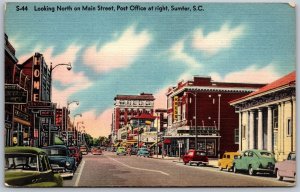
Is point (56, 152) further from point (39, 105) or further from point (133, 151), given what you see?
point (133, 151)

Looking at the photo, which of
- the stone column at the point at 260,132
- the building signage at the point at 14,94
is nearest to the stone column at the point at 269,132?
the stone column at the point at 260,132

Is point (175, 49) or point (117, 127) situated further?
point (117, 127)

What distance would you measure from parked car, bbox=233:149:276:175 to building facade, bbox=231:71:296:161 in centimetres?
18

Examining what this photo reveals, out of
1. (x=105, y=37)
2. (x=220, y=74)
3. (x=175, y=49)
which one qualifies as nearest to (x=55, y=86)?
(x=105, y=37)

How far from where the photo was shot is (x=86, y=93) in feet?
68.7

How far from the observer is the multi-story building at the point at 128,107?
2128cm

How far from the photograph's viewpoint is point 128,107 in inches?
842

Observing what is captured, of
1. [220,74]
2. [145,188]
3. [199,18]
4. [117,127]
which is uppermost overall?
[199,18]

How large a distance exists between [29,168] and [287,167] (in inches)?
319

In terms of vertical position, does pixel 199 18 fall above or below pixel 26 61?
above

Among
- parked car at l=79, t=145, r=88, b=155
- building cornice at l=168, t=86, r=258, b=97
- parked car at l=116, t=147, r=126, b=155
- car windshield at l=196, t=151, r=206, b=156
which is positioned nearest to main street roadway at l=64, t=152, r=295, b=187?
car windshield at l=196, t=151, r=206, b=156

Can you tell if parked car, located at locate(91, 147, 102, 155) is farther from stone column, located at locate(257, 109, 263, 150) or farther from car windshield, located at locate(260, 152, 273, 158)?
car windshield, located at locate(260, 152, 273, 158)

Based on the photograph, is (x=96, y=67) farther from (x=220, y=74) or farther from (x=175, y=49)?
(x=220, y=74)

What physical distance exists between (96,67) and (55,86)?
1.44 m
